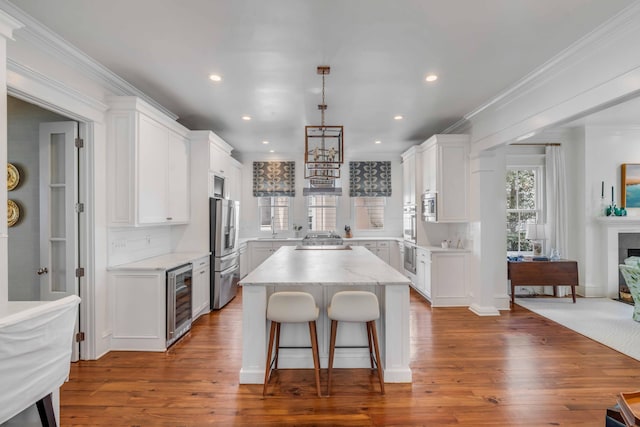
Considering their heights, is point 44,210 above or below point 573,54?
below

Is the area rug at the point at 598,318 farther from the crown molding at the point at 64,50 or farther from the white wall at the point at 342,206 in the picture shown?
the crown molding at the point at 64,50

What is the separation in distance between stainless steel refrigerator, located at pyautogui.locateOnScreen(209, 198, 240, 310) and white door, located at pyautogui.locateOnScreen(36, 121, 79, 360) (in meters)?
1.80

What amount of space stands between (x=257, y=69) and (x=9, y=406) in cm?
297

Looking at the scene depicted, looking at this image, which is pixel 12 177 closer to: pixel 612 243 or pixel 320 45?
pixel 320 45

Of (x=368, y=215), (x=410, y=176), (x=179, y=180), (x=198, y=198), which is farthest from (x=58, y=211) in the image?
(x=368, y=215)

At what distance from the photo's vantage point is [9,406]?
1457 mm

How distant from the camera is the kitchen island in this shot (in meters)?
2.63

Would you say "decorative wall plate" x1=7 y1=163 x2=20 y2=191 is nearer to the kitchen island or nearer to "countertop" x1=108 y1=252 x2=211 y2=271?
"countertop" x1=108 y1=252 x2=211 y2=271

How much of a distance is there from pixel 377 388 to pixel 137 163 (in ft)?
10.4

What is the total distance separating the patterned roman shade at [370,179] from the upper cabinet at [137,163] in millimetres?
4258

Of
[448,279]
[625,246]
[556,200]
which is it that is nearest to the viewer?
[448,279]

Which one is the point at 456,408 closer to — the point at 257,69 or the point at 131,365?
the point at 131,365

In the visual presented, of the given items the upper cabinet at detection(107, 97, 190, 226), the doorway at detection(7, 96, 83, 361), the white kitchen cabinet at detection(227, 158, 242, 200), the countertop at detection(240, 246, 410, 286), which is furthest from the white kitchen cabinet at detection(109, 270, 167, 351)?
the white kitchen cabinet at detection(227, 158, 242, 200)

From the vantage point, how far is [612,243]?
5.25m
